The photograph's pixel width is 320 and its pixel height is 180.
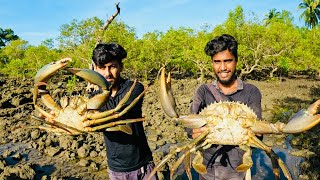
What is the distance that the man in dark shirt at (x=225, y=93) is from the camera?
3818mm

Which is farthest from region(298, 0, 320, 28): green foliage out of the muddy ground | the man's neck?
the man's neck

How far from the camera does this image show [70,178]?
9.31m

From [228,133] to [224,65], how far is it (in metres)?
0.86

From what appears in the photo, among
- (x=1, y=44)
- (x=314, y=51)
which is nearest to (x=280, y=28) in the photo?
(x=314, y=51)

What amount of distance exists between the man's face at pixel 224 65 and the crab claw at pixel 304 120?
3.02ft

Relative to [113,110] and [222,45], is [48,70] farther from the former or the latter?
[222,45]

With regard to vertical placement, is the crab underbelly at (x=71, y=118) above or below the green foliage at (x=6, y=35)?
below

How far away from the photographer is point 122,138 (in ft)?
13.3

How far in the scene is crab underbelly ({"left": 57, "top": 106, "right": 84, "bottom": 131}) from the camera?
3.68 metres

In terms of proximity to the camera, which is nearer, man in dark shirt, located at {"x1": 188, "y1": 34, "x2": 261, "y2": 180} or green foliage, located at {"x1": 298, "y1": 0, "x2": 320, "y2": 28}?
man in dark shirt, located at {"x1": 188, "y1": 34, "x2": 261, "y2": 180}

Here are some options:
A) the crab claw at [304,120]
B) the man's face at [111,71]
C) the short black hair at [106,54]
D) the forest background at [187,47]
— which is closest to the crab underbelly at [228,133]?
the crab claw at [304,120]

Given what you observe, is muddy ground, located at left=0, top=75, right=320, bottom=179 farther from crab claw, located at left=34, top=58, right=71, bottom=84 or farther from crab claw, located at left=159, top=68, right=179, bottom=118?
crab claw, located at left=159, top=68, right=179, bottom=118

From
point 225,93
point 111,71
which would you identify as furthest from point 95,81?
point 225,93

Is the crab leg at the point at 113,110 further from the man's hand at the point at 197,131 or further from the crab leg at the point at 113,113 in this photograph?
the man's hand at the point at 197,131
